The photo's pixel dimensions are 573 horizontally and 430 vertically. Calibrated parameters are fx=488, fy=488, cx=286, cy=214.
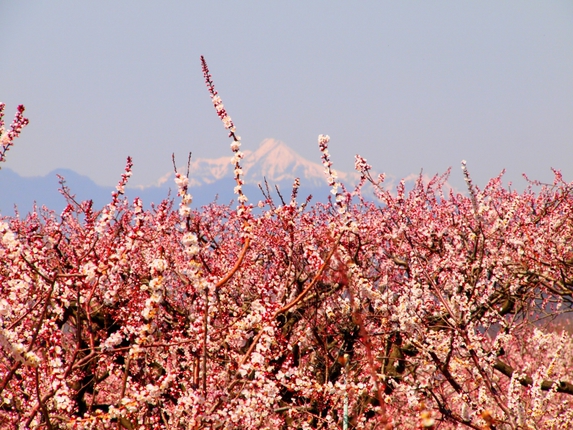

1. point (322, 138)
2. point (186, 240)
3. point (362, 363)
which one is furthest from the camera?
point (362, 363)

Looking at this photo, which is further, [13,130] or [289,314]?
[289,314]

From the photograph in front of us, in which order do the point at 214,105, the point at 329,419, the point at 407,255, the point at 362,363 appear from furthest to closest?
the point at 407,255 → the point at 362,363 → the point at 329,419 → the point at 214,105

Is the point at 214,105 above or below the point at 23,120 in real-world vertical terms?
above

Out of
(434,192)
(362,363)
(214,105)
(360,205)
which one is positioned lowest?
(362,363)

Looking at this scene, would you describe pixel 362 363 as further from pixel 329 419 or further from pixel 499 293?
pixel 499 293

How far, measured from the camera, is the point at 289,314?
8.49 m

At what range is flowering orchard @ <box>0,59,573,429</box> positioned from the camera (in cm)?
338

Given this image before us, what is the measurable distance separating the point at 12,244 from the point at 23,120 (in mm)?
1264

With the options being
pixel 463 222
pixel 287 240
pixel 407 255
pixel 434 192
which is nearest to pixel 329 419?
pixel 287 240

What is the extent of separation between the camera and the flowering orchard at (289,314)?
338cm

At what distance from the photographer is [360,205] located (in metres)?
13.1

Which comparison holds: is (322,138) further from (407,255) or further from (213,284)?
(407,255)

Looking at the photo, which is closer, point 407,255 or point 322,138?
point 322,138

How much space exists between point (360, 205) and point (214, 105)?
9.62 m
